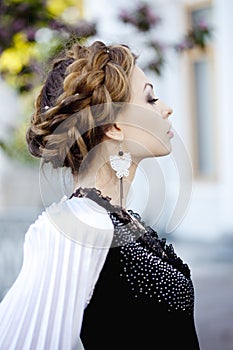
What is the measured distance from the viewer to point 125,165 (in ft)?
6.91

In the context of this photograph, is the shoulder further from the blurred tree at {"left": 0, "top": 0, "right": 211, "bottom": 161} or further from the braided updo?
the blurred tree at {"left": 0, "top": 0, "right": 211, "bottom": 161}

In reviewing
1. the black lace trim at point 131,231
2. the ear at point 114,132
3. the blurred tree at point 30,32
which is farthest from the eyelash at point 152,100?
the blurred tree at point 30,32

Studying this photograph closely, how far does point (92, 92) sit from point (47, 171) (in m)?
0.31

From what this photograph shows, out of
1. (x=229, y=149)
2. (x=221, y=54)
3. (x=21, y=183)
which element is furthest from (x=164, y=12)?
(x=21, y=183)

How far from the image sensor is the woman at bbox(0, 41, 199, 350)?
190 cm

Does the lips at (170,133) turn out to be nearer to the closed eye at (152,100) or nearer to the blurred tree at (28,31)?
the closed eye at (152,100)

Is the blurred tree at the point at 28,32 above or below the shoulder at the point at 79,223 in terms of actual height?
above

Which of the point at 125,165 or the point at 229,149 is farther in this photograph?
the point at 229,149

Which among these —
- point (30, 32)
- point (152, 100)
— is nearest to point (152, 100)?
point (152, 100)

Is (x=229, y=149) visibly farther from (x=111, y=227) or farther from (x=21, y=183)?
(x=111, y=227)

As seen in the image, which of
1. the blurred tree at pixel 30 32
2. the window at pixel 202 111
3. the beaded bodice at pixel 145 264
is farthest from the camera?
the window at pixel 202 111

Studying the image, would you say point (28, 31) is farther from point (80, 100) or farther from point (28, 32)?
point (80, 100)

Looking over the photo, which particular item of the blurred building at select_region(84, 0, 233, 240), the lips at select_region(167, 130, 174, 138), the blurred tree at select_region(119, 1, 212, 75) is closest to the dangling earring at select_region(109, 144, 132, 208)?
the lips at select_region(167, 130, 174, 138)

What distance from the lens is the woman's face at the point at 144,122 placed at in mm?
2076
